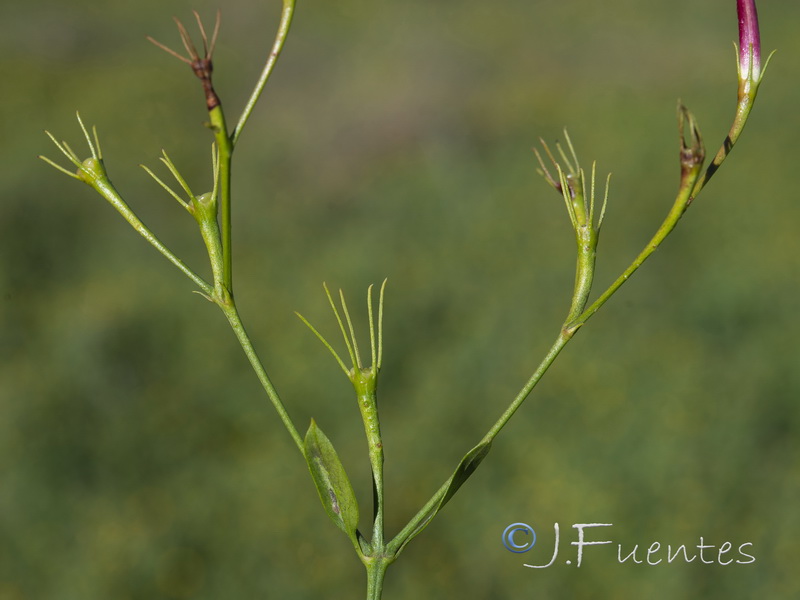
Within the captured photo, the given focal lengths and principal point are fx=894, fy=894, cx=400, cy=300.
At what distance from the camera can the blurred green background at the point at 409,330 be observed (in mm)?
3139

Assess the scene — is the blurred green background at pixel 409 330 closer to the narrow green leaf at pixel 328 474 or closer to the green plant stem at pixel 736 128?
the narrow green leaf at pixel 328 474

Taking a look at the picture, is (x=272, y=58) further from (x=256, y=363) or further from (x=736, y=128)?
(x=736, y=128)

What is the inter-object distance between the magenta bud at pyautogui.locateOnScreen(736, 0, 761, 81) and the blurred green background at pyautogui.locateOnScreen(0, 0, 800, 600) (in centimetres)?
233

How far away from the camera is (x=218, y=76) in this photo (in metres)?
7.58

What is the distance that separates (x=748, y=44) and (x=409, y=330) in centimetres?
354

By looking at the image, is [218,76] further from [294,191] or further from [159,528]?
[159,528]

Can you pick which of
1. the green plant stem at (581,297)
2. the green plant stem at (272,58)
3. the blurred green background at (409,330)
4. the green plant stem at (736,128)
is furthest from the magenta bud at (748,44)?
the blurred green background at (409,330)

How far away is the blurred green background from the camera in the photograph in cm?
314

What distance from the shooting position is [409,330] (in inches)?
171

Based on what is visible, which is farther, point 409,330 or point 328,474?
point 409,330

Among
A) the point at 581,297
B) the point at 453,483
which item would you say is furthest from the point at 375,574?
the point at 581,297

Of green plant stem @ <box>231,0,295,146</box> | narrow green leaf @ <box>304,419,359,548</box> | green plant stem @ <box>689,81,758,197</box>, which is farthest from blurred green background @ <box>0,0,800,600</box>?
green plant stem @ <box>231,0,295,146</box>

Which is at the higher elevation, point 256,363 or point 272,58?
point 272,58

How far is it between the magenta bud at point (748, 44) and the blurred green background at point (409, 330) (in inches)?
91.7
